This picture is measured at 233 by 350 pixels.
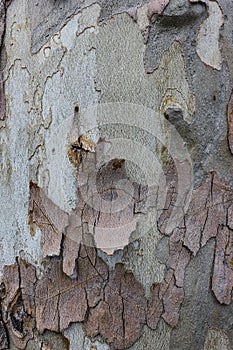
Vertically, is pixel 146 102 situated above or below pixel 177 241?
above

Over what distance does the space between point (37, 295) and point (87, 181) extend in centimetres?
23

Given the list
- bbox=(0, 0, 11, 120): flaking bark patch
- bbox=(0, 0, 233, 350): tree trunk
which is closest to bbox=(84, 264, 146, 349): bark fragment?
bbox=(0, 0, 233, 350): tree trunk

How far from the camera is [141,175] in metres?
0.76

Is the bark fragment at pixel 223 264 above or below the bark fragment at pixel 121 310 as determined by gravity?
above

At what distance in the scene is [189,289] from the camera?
78cm

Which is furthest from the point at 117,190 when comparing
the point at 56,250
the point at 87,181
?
the point at 56,250

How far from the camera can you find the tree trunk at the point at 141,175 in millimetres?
760

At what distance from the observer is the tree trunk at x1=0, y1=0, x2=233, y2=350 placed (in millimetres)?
760

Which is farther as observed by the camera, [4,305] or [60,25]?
[4,305]

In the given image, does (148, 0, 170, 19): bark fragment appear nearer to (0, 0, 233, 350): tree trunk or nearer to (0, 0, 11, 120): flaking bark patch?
(0, 0, 233, 350): tree trunk

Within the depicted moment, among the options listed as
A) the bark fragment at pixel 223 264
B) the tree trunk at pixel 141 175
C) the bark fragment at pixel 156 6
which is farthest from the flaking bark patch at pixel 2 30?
the bark fragment at pixel 223 264

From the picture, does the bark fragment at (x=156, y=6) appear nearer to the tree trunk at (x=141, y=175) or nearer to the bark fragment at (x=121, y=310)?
the tree trunk at (x=141, y=175)

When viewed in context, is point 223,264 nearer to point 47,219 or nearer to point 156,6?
point 47,219

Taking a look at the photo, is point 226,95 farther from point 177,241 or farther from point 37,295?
point 37,295
